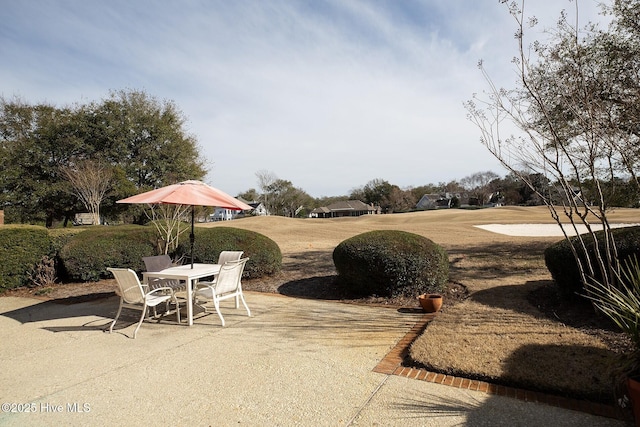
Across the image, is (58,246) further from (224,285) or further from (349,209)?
(349,209)

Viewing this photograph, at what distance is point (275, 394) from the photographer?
310cm

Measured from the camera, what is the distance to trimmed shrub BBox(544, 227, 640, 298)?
16.3 feet

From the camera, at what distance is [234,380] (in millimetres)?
3381

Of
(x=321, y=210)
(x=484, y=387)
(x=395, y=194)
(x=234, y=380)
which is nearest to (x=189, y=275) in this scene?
(x=234, y=380)

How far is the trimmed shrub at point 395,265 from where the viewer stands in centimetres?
638

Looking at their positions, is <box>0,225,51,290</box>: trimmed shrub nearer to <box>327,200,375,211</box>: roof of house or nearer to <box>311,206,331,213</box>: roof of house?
<box>327,200,375,211</box>: roof of house

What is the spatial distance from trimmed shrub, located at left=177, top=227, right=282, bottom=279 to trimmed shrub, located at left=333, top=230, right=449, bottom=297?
2.57 meters

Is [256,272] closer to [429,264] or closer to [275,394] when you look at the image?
[429,264]

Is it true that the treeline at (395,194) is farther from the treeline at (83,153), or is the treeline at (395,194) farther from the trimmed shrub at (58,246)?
the trimmed shrub at (58,246)

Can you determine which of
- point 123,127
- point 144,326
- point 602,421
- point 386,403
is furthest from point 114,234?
point 123,127

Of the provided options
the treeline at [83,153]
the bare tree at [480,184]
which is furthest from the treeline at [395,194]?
the treeline at [83,153]

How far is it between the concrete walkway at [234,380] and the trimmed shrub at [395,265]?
40.6 inches

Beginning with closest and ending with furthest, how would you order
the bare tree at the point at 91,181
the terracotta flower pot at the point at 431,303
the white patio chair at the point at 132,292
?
the white patio chair at the point at 132,292, the terracotta flower pot at the point at 431,303, the bare tree at the point at 91,181

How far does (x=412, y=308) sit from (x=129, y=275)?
166 inches
